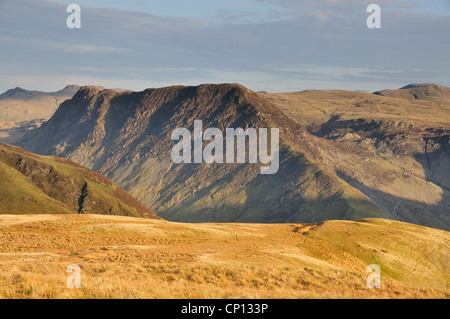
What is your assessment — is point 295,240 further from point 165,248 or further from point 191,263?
point 191,263

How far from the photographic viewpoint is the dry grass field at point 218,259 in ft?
93.7

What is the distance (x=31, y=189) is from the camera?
556ft

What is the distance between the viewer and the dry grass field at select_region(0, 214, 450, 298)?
93.7 ft

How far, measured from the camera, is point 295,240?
6197 cm

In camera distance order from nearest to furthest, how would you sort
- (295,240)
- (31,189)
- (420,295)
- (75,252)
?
(420,295) → (75,252) → (295,240) → (31,189)

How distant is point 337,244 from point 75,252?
36911 mm

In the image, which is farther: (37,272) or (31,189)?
(31,189)

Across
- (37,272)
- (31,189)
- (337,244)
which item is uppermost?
(37,272)

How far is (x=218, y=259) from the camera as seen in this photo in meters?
42.8

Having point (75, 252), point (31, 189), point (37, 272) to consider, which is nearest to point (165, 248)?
point (75, 252)

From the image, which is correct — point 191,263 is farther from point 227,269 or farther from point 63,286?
point 63,286
